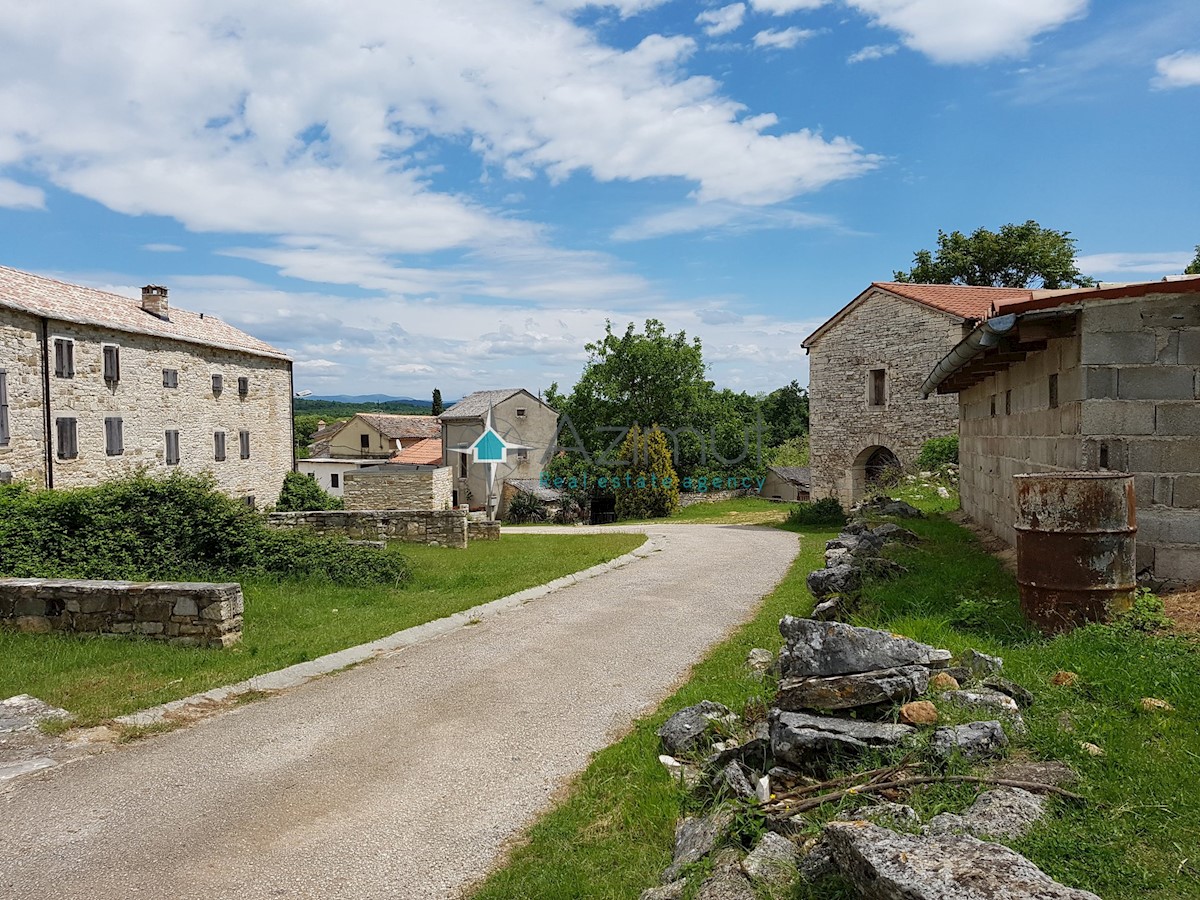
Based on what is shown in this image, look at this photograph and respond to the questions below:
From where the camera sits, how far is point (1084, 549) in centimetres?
569

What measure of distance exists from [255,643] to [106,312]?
23675 millimetres

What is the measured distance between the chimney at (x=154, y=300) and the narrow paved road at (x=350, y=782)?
27850mm

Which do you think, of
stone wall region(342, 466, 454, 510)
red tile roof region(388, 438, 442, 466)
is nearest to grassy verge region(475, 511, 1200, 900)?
stone wall region(342, 466, 454, 510)

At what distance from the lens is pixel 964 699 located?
4359 millimetres

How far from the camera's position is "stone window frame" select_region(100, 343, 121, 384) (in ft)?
85.9

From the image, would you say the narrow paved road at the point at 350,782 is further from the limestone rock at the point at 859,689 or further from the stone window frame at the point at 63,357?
the stone window frame at the point at 63,357

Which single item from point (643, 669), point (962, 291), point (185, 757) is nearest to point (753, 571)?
point (643, 669)

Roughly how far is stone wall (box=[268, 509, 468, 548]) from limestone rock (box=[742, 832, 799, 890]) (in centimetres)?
1722

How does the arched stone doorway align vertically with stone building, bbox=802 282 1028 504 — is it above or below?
below

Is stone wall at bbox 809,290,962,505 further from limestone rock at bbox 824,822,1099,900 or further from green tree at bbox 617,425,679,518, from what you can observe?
limestone rock at bbox 824,822,1099,900

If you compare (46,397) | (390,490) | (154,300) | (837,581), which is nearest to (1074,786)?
(837,581)

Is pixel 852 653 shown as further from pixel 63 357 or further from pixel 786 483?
pixel 786 483

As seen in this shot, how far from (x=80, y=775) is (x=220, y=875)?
2071 millimetres

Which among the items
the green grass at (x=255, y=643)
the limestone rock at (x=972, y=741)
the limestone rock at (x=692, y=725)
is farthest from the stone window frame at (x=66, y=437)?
the limestone rock at (x=972, y=741)
